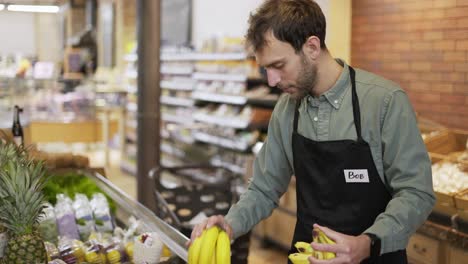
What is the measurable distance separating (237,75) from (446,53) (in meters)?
4.15

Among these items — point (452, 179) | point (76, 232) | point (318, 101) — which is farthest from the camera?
point (452, 179)

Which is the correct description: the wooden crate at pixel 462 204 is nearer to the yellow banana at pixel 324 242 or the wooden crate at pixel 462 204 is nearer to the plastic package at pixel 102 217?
the plastic package at pixel 102 217

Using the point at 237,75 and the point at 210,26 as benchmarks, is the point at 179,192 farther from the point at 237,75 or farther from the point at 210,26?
the point at 210,26

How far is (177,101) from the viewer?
10664mm

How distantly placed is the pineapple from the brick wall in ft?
10.1

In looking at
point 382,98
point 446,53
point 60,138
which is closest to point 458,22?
point 446,53

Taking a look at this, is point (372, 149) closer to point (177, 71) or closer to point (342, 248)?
point (342, 248)

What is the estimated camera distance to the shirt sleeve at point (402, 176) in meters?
1.93

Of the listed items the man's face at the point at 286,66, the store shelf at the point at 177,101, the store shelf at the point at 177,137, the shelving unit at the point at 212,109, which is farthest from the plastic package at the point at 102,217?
the store shelf at the point at 177,101

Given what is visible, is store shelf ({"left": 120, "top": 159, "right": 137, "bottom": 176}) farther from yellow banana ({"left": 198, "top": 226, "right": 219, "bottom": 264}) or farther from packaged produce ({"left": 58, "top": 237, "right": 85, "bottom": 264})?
yellow banana ({"left": 198, "top": 226, "right": 219, "bottom": 264})

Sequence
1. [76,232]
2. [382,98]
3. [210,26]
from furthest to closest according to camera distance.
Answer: [210,26] < [76,232] < [382,98]

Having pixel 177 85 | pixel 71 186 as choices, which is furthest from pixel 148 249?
pixel 177 85

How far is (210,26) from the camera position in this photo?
1041cm

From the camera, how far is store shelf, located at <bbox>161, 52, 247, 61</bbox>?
8392 mm
